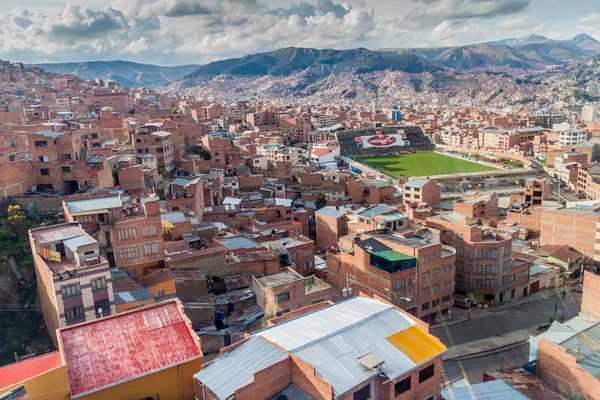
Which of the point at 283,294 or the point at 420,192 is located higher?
the point at 283,294

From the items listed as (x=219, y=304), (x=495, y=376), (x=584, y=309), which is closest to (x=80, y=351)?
(x=219, y=304)

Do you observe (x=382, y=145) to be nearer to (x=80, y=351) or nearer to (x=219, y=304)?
(x=219, y=304)

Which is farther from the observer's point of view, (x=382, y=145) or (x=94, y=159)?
(x=382, y=145)

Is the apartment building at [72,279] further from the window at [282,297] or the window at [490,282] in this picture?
the window at [490,282]

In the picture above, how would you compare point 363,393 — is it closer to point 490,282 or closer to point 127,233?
point 127,233

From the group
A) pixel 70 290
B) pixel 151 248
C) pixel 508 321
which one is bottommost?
pixel 508 321

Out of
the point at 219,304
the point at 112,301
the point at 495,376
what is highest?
the point at 112,301

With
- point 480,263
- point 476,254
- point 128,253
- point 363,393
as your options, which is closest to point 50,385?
point 363,393

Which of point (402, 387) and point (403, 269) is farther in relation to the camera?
point (403, 269)
